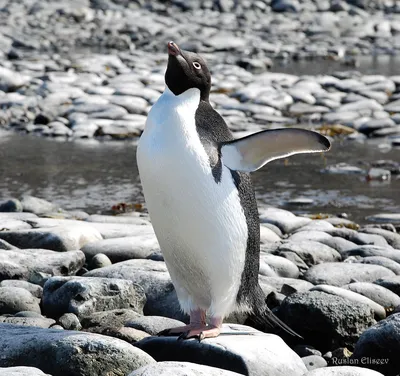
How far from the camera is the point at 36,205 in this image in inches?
297

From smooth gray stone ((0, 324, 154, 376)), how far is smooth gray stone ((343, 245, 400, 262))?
276cm

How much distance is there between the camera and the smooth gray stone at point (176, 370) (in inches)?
A: 131

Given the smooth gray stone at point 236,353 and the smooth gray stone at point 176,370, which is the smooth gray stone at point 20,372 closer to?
the smooth gray stone at point 176,370

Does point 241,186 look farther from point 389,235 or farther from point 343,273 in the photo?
point 389,235

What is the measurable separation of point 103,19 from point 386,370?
19945 millimetres

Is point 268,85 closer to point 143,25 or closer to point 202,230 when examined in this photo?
point 143,25

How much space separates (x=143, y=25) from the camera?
22.5 metres

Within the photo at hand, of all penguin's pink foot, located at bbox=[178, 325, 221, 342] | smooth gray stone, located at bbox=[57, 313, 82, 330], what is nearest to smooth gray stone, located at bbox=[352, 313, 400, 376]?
penguin's pink foot, located at bbox=[178, 325, 221, 342]

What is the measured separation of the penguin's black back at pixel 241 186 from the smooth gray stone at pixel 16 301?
1118mm

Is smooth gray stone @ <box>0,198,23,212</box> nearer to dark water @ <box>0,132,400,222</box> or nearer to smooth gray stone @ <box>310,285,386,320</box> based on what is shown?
dark water @ <box>0,132,400,222</box>

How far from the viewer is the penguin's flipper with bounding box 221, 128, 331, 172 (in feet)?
13.5

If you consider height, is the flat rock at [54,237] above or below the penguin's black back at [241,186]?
below

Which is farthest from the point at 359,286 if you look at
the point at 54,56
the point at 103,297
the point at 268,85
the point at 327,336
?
the point at 54,56

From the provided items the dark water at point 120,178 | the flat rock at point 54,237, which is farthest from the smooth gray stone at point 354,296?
the dark water at point 120,178
